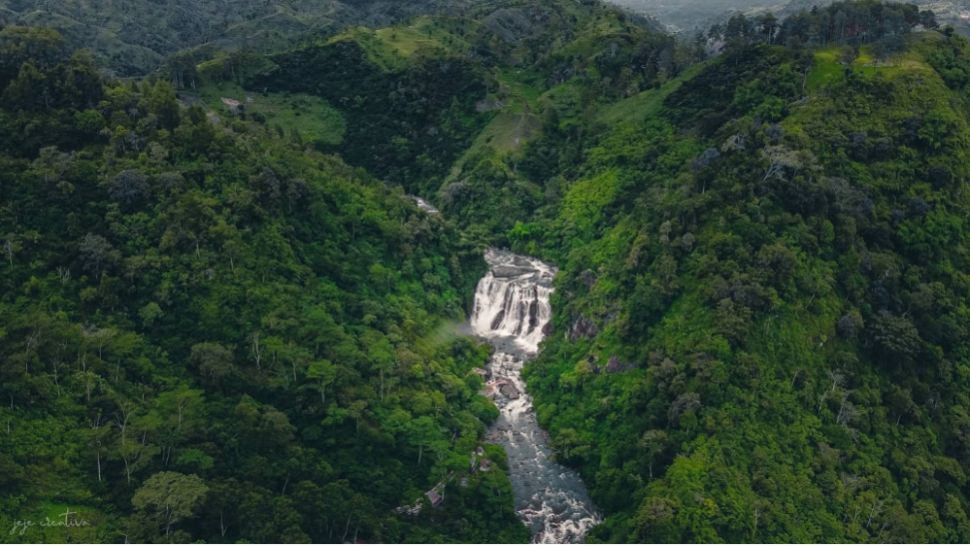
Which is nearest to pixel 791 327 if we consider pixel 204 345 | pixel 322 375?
pixel 322 375

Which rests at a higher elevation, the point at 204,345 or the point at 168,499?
the point at 204,345

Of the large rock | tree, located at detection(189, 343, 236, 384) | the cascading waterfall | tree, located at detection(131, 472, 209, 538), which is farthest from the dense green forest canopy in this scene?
the cascading waterfall

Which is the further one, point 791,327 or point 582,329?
point 582,329

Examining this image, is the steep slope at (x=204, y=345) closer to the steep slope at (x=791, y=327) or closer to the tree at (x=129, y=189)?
A: the tree at (x=129, y=189)

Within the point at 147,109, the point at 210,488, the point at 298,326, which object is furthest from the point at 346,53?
the point at 210,488

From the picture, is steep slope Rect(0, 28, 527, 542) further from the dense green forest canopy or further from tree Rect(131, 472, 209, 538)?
the dense green forest canopy

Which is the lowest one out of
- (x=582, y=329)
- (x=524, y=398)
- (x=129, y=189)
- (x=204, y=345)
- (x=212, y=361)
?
(x=524, y=398)

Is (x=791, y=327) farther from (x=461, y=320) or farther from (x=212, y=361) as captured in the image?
(x=212, y=361)

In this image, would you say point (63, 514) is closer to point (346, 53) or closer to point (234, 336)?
point (234, 336)
